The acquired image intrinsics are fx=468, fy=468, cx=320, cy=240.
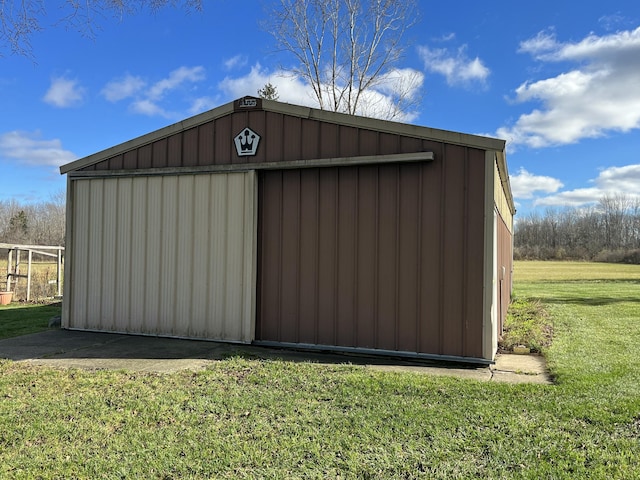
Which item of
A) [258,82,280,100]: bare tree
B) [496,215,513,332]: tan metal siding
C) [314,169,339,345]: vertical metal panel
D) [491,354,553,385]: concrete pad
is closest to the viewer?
[491,354,553,385]: concrete pad

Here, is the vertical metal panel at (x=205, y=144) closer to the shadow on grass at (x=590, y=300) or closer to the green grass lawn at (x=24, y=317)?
the green grass lawn at (x=24, y=317)

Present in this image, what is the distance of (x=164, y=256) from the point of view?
708 centimetres

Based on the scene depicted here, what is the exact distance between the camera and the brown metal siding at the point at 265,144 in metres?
5.95

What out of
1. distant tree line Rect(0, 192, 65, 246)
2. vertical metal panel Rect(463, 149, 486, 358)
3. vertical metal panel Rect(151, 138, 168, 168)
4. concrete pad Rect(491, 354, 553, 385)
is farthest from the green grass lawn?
distant tree line Rect(0, 192, 65, 246)

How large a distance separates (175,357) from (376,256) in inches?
110

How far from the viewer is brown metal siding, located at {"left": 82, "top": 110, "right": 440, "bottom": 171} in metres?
5.95

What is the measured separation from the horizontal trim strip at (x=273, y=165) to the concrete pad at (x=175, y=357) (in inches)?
95.8

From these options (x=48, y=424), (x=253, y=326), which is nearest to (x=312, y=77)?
(x=253, y=326)

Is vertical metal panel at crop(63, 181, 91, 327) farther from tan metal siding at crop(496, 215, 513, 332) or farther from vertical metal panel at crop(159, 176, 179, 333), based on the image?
tan metal siding at crop(496, 215, 513, 332)

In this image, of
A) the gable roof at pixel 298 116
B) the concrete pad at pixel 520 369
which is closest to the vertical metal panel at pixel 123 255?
the gable roof at pixel 298 116

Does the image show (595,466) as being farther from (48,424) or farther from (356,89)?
(356,89)

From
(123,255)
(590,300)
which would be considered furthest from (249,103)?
(590,300)

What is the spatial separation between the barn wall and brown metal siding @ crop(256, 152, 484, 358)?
0.37 metres

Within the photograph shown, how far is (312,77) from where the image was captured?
Answer: 1881 centimetres
